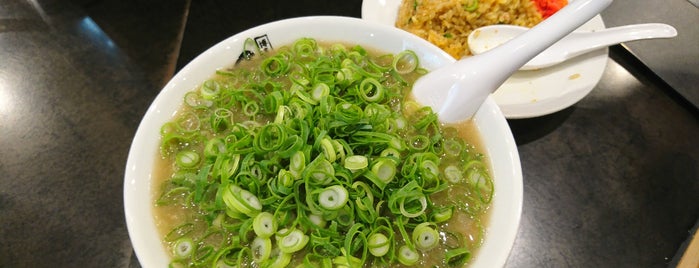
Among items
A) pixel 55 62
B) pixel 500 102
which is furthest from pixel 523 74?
pixel 55 62

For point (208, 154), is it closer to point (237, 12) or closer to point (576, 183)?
point (237, 12)

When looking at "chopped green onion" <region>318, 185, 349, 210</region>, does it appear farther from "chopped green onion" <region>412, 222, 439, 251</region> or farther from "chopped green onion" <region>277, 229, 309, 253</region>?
"chopped green onion" <region>412, 222, 439, 251</region>

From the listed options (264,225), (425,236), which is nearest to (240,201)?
(264,225)

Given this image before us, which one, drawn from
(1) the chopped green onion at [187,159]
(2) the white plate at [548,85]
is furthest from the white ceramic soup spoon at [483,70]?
(1) the chopped green onion at [187,159]

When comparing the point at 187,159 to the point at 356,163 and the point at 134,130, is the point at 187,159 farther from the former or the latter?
the point at 134,130

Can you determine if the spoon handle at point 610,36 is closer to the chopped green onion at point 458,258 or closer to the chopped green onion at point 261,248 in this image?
the chopped green onion at point 458,258
